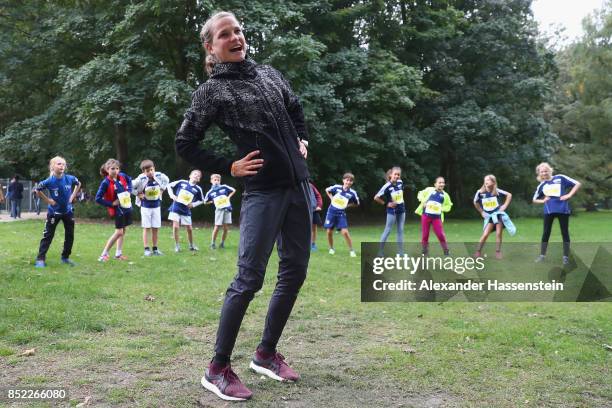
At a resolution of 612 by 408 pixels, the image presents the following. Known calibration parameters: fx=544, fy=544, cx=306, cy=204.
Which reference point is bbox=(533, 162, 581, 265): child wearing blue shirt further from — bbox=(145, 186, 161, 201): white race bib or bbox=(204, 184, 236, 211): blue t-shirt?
bbox=(145, 186, 161, 201): white race bib

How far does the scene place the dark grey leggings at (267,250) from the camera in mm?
3473

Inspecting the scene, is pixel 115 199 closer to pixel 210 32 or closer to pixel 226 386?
pixel 210 32

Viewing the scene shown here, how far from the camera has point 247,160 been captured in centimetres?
346

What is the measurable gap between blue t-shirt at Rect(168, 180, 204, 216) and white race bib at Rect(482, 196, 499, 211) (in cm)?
648

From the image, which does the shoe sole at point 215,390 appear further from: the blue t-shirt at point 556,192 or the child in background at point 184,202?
the blue t-shirt at point 556,192

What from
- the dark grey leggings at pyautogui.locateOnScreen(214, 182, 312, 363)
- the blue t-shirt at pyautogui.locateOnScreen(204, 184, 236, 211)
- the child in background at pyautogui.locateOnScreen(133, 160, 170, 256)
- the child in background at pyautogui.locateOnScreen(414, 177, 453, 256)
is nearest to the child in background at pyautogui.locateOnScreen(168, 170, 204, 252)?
the blue t-shirt at pyautogui.locateOnScreen(204, 184, 236, 211)

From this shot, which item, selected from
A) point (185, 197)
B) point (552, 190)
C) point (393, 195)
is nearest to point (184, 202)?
point (185, 197)

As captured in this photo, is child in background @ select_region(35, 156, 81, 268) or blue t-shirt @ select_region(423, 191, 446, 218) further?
blue t-shirt @ select_region(423, 191, 446, 218)

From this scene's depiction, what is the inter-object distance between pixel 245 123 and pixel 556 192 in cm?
939

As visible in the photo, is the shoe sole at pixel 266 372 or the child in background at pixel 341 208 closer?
the shoe sole at pixel 266 372

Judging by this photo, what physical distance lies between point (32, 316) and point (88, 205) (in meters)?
23.1

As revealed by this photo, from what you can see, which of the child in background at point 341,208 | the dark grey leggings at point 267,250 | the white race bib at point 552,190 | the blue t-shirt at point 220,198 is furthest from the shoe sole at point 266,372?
the blue t-shirt at point 220,198

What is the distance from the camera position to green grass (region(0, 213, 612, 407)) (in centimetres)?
352

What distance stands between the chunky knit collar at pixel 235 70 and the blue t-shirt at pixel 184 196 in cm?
926
